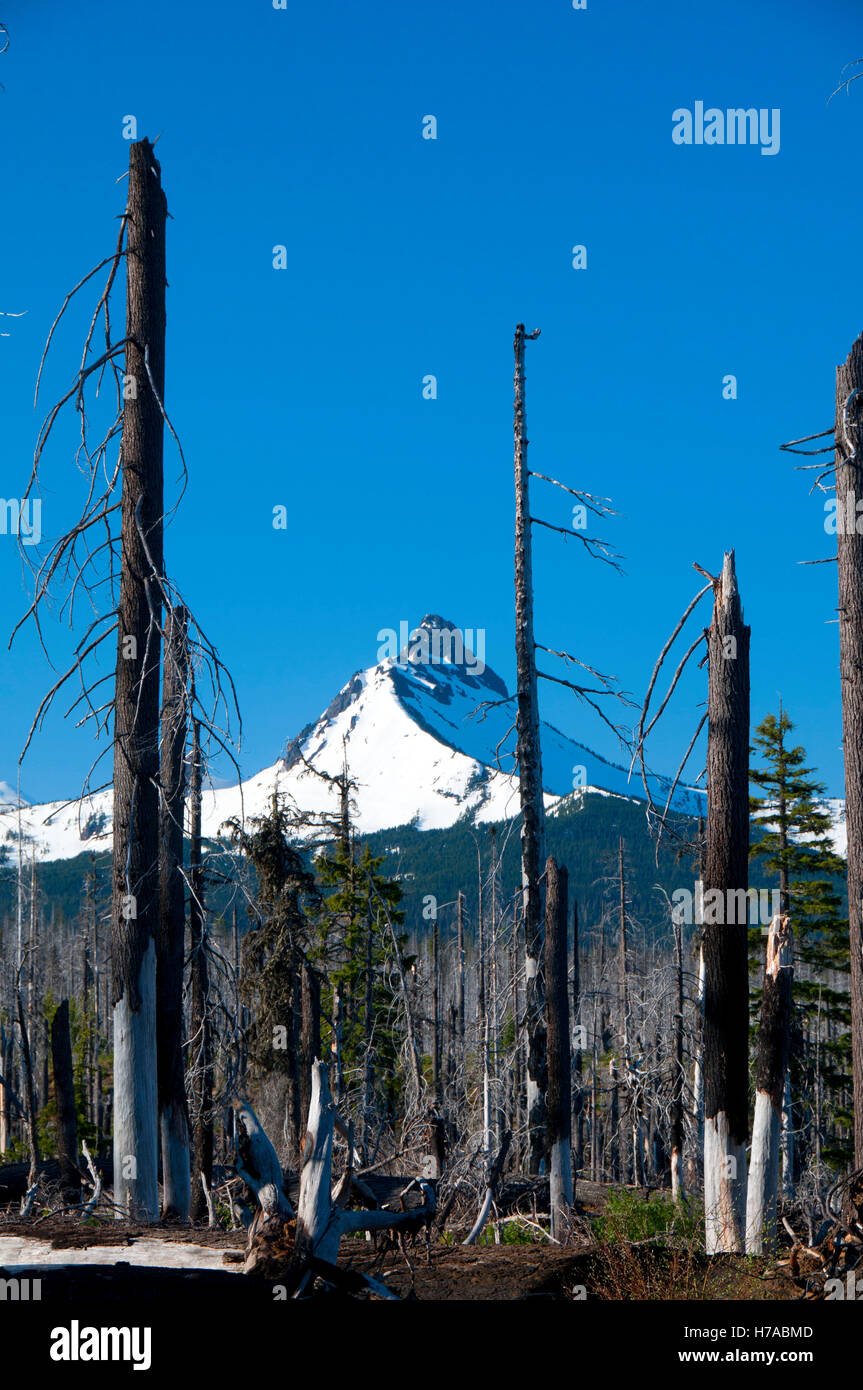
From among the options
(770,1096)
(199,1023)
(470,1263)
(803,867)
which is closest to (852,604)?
(770,1096)

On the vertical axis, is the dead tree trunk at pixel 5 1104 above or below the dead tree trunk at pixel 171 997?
below

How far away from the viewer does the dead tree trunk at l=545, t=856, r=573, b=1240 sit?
14820 mm

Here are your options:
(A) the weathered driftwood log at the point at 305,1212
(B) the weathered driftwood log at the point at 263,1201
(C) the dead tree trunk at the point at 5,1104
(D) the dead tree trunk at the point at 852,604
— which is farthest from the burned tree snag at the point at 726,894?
(C) the dead tree trunk at the point at 5,1104

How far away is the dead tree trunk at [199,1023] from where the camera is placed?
37.4 feet

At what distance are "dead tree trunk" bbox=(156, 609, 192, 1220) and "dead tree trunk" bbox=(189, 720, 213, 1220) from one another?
0.21 meters

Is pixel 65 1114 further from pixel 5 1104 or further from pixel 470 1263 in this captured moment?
pixel 5 1104

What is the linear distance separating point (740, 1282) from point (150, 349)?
8.53m

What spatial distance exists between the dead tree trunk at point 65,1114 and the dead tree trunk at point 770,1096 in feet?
21.9

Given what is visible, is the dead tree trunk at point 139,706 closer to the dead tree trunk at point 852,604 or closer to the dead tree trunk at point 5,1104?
the dead tree trunk at point 852,604

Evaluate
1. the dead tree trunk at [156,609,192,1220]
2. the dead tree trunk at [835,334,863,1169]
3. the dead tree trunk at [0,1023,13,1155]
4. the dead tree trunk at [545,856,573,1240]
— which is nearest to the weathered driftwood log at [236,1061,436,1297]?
the dead tree trunk at [156,609,192,1220]

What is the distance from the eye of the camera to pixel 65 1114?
1205 cm

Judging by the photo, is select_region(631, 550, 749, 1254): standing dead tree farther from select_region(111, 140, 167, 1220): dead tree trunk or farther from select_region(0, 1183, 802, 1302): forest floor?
select_region(111, 140, 167, 1220): dead tree trunk

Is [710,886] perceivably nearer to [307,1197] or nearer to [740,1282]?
[740,1282]

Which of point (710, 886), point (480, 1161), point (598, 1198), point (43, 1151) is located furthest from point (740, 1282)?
point (43, 1151)
